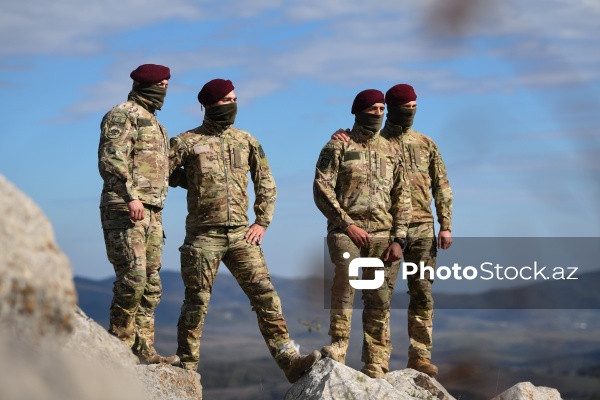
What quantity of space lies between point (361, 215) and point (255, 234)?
4.39ft

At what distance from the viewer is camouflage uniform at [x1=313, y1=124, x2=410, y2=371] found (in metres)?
10.6

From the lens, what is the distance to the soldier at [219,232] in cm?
1001

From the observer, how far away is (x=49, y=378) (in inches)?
234

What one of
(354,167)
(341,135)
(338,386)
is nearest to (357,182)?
(354,167)

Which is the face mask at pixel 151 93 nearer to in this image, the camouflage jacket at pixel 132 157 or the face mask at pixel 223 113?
the camouflage jacket at pixel 132 157

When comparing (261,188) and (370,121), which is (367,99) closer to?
(370,121)

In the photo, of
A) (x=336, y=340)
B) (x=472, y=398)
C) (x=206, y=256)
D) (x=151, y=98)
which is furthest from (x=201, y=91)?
(x=472, y=398)

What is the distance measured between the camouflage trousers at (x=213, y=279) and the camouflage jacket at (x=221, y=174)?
0.17 metres

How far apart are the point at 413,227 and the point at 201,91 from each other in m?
3.11

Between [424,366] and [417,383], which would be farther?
[424,366]

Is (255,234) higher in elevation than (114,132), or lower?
lower

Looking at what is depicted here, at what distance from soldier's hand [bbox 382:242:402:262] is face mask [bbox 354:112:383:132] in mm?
1312

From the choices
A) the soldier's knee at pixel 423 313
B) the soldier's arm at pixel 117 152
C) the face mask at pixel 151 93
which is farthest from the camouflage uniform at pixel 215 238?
the soldier's knee at pixel 423 313

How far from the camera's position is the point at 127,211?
9109 millimetres
